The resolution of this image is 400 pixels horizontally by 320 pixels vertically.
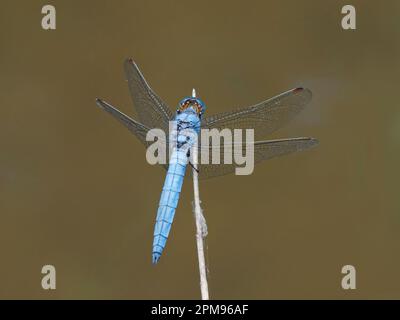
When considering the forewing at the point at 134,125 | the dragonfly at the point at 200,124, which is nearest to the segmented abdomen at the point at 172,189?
the dragonfly at the point at 200,124

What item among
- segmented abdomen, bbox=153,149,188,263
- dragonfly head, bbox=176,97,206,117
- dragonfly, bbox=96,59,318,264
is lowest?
segmented abdomen, bbox=153,149,188,263

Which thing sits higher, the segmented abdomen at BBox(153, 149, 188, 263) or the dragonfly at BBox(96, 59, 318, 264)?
the dragonfly at BBox(96, 59, 318, 264)

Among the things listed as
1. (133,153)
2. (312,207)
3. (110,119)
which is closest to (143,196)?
(133,153)

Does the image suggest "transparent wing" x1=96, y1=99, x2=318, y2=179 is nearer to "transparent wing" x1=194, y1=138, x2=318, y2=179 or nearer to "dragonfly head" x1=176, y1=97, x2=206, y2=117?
"transparent wing" x1=194, y1=138, x2=318, y2=179

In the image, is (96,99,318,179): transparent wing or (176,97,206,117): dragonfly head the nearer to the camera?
(96,99,318,179): transparent wing

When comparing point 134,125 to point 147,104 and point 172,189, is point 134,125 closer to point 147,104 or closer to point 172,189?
point 147,104

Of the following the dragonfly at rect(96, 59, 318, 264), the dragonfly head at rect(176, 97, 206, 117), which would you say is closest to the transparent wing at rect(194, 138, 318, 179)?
the dragonfly at rect(96, 59, 318, 264)

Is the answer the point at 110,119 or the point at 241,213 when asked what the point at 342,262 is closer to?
the point at 241,213
